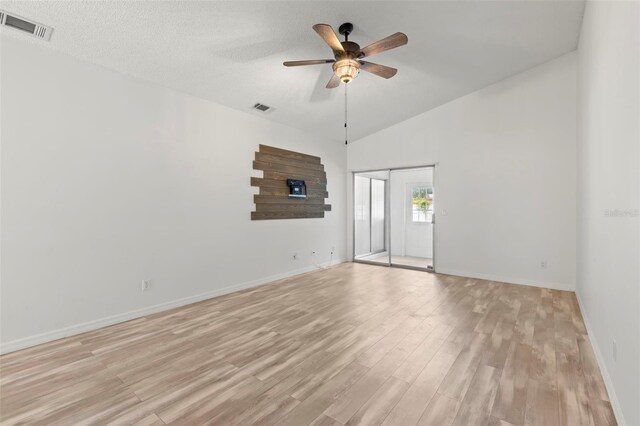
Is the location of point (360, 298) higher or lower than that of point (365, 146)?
lower

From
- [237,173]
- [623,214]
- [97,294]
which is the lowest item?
[97,294]

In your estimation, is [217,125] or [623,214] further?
[217,125]

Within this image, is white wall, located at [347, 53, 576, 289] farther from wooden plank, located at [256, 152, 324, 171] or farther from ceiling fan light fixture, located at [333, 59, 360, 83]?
ceiling fan light fixture, located at [333, 59, 360, 83]

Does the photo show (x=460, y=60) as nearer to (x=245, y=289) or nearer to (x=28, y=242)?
(x=245, y=289)

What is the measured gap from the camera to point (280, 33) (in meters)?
3.04

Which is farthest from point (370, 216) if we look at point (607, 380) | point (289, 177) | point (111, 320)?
point (111, 320)

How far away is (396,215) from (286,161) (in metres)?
3.66

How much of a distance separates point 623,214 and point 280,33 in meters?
3.22

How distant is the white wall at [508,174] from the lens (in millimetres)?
4477

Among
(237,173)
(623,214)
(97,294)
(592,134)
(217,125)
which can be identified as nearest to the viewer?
(623,214)

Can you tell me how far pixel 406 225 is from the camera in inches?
300

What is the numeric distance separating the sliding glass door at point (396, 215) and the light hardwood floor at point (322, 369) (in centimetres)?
349

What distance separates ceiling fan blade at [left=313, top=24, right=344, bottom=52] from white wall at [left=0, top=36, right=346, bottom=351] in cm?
235

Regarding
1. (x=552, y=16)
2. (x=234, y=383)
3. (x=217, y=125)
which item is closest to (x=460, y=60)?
(x=552, y=16)
